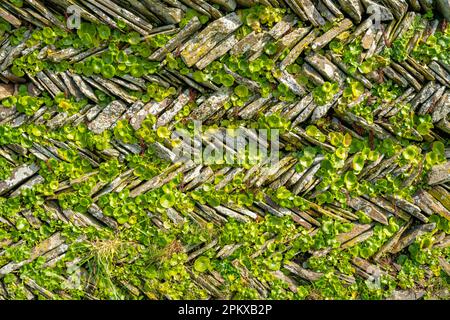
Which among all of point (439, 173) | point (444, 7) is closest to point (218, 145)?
point (439, 173)

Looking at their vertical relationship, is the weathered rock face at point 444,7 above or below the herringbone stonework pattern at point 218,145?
above

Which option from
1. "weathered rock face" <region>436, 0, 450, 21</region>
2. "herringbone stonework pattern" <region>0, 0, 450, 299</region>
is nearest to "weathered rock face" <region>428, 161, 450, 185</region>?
"herringbone stonework pattern" <region>0, 0, 450, 299</region>

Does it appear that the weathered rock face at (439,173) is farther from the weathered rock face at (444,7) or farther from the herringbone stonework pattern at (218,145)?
the weathered rock face at (444,7)

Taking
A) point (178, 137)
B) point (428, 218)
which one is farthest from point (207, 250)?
point (428, 218)

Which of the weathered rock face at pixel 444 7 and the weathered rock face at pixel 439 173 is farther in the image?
the weathered rock face at pixel 439 173

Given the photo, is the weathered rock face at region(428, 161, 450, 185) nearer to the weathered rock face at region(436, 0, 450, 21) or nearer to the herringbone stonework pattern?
the herringbone stonework pattern

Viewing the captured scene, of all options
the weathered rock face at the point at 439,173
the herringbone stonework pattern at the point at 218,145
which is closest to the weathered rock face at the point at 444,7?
the herringbone stonework pattern at the point at 218,145

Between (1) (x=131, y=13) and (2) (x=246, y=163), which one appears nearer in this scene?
(1) (x=131, y=13)

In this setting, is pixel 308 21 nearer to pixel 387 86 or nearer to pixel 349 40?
pixel 349 40
